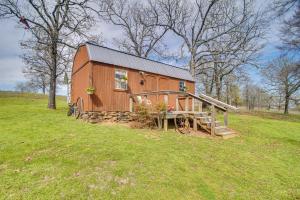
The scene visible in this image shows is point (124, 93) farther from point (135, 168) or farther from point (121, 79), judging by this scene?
point (135, 168)

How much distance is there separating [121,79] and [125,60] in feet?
4.35

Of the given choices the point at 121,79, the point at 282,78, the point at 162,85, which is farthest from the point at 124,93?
the point at 282,78

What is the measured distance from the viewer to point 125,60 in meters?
11.8

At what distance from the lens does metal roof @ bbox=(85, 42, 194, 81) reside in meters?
10.5

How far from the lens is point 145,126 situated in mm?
9203

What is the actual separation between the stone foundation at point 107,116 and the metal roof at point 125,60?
2.78 m

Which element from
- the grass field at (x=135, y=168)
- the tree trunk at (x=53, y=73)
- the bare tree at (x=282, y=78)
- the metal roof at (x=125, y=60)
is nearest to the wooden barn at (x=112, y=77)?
the metal roof at (x=125, y=60)

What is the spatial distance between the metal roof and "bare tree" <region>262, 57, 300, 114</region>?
883 inches

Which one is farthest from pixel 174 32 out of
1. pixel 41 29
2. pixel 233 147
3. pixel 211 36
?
pixel 233 147

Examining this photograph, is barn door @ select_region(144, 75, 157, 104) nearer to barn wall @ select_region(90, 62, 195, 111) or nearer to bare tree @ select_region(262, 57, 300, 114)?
barn wall @ select_region(90, 62, 195, 111)

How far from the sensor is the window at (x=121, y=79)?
36.2 ft

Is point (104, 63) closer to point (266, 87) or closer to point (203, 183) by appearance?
point (203, 183)

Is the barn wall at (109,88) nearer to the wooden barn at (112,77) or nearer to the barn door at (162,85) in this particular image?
the wooden barn at (112,77)

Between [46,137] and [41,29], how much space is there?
44.9 ft
